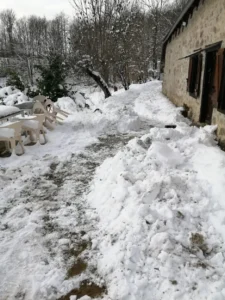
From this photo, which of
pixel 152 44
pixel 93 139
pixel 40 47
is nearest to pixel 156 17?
pixel 152 44

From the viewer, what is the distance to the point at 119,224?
304 centimetres

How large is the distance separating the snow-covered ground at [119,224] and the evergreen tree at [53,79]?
8.52 meters

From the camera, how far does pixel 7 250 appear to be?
281 centimetres

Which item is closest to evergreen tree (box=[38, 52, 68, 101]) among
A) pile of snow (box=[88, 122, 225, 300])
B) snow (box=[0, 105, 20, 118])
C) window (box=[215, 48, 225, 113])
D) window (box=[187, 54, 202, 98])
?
snow (box=[0, 105, 20, 118])

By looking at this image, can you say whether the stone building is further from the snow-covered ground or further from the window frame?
the snow-covered ground

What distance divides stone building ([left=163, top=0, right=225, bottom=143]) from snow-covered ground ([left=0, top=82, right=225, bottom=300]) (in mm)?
828

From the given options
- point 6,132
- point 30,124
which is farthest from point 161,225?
point 30,124

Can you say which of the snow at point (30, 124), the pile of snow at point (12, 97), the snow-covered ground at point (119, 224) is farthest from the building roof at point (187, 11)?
the pile of snow at point (12, 97)

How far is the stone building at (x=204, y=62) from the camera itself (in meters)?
5.05

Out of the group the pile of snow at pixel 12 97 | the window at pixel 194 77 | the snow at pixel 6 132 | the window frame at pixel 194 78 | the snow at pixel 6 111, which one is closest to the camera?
the snow at pixel 6 132

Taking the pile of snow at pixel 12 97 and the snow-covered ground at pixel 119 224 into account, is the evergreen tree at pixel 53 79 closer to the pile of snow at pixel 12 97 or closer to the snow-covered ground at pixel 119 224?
the pile of snow at pixel 12 97

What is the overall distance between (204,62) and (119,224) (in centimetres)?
491

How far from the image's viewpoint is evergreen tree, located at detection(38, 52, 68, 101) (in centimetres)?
1280

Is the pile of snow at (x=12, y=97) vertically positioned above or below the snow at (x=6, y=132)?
above
